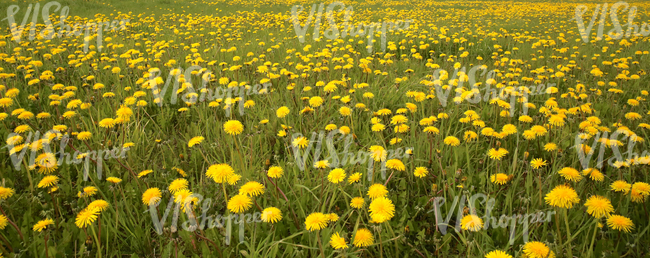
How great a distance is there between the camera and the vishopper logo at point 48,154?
1.95 m

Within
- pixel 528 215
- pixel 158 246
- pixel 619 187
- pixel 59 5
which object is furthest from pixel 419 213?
pixel 59 5

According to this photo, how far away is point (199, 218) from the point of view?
180 cm

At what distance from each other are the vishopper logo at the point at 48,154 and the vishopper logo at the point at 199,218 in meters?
0.60

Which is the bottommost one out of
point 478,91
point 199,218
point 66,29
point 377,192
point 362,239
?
point 199,218

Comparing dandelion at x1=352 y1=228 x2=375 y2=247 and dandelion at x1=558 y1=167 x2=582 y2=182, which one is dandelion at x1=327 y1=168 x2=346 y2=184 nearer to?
dandelion at x1=352 y1=228 x2=375 y2=247

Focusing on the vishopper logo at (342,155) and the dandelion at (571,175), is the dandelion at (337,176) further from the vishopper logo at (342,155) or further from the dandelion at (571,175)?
the dandelion at (571,175)

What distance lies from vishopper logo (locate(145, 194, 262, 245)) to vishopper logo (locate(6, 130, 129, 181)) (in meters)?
0.60

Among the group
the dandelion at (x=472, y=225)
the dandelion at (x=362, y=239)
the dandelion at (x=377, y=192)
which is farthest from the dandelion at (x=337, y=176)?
the dandelion at (x=472, y=225)

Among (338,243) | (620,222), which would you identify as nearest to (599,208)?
(620,222)

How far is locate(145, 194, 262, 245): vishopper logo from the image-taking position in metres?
1.53

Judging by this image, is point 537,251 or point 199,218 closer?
point 537,251

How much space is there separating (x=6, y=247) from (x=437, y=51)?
6.20 metres

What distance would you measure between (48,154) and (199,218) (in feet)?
3.54

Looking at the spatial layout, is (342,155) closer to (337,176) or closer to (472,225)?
(337,176)
